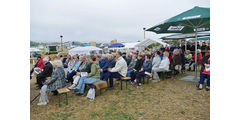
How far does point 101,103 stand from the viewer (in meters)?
4.09

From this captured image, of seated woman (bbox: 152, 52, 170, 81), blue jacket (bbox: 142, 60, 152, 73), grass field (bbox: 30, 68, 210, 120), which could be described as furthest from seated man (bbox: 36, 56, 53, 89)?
seated woman (bbox: 152, 52, 170, 81)

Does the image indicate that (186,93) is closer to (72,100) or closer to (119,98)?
(119,98)

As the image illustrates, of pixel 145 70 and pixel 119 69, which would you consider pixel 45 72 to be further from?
pixel 145 70

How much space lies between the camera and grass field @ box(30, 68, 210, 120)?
3.21 m

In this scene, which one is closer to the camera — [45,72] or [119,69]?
[119,69]

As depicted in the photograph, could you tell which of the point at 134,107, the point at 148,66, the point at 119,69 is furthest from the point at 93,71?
→ the point at 148,66

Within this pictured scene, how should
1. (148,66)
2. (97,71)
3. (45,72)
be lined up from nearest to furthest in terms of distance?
(97,71) → (45,72) → (148,66)

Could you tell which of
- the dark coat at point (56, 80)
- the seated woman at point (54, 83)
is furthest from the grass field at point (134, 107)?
the dark coat at point (56, 80)

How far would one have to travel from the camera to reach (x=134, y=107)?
3.70 metres

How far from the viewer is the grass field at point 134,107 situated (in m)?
3.21

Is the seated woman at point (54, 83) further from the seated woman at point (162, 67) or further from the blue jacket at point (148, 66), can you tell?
the seated woman at point (162, 67)

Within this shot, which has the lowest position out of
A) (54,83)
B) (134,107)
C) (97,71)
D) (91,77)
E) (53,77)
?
(134,107)

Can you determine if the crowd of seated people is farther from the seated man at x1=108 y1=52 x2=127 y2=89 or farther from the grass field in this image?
the grass field

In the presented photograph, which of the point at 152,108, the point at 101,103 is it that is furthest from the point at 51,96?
the point at 152,108
